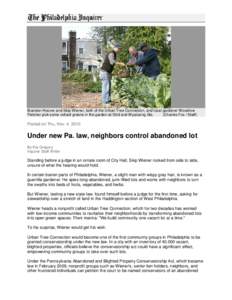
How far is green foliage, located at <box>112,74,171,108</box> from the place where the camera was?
6.99 metres

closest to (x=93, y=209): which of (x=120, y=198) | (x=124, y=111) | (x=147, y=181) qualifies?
(x=120, y=198)

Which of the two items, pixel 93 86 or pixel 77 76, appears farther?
pixel 93 86

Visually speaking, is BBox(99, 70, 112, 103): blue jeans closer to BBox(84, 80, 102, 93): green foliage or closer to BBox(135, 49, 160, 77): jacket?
BBox(84, 80, 102, 93): green foliage

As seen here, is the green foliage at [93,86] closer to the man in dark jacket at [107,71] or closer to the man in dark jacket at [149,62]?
the man in dark jacket at [107,71]

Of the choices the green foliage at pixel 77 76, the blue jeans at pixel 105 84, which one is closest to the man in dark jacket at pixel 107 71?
the blue jeans at pixel 105 84

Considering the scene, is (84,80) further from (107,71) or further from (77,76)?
(107,71)

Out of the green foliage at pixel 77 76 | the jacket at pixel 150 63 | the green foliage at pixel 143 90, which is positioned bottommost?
the green foliage at pixel 143 90

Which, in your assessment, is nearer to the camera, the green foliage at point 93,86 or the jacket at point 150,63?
the jacket at point 150,63

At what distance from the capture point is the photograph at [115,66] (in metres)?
6.96

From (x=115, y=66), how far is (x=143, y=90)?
1.66ft

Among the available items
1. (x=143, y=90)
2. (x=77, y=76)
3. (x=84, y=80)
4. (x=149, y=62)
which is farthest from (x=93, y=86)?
(x=149, y=62)

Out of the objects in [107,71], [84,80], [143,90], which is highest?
[107,71]

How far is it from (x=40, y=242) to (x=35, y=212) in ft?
1.32

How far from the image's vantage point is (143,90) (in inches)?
280
